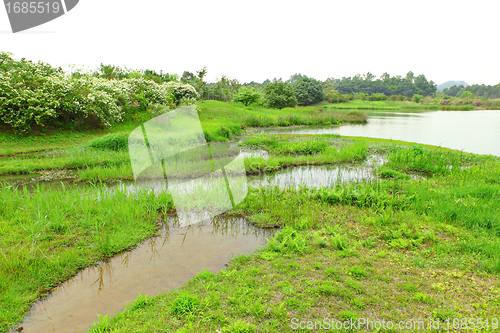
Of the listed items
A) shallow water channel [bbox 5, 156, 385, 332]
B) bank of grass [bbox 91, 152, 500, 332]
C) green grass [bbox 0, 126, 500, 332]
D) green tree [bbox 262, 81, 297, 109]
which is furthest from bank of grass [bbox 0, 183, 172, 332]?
green tree [bbox 262, 81, 297, 109]

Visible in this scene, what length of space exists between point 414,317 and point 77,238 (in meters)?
5.43

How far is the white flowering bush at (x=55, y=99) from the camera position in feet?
42.0

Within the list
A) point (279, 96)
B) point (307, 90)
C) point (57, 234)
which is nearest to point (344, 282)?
point (57, 234)

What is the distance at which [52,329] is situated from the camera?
3045 millimetres

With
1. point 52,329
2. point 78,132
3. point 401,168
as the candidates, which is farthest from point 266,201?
point 78,132

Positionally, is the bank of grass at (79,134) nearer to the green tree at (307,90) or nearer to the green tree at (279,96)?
the green tree at (279,96)

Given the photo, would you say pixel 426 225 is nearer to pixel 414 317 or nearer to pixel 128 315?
pixel 414 317

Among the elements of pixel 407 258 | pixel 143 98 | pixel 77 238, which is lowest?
pixel 407 258

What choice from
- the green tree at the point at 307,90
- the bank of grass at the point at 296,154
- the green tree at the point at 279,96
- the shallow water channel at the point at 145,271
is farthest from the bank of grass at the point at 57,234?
the green tree at the point at 307,90

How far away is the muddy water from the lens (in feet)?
10.7

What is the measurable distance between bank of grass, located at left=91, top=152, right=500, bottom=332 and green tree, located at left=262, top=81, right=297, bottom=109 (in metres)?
35.1

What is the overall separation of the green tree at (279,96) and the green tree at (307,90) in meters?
11.1

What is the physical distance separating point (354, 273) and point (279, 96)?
3772cm

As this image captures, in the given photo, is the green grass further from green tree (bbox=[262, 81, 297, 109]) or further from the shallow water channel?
green tree (bbox=[262, 81, 297, 109])
